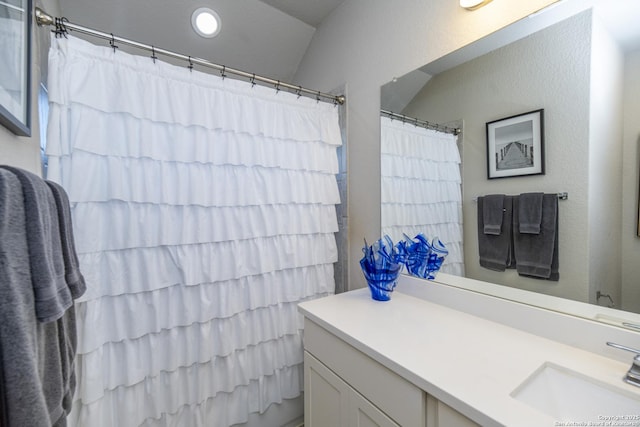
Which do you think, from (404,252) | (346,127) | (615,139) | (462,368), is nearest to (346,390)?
(462,368)

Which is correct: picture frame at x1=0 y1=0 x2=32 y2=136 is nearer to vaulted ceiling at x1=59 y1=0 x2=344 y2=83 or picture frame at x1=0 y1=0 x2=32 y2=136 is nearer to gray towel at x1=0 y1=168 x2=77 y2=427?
gray towel at x1=0 y1=168 x2=77 y2=427

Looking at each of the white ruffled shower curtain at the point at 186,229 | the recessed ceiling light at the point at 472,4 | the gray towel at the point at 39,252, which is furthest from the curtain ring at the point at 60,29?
the recessed ceiling light at the point at 472,4

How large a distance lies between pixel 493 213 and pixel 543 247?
0.21 meters

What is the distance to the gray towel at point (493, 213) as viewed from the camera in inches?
42.5

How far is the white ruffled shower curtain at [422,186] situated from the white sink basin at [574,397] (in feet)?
1.71

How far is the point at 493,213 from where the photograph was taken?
110 cm

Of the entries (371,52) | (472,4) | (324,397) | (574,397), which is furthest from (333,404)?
(371,52)

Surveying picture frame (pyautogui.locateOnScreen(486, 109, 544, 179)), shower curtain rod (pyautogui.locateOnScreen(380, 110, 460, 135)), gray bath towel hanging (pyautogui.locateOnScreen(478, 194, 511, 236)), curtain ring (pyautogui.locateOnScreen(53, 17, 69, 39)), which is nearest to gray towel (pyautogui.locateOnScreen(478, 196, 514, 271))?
gray bath towel hanging (pyautogui.locateOnScreen(478, 194, 511, 236))

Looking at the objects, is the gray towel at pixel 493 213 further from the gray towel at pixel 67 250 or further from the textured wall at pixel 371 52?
the gray towel at pixel 67 250

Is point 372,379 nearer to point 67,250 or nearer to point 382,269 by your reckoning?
point 382,269

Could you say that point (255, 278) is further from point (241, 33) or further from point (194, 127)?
point (241, 33)

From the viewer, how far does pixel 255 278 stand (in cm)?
147

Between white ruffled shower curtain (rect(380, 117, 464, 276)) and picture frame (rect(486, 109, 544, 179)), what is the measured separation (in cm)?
15

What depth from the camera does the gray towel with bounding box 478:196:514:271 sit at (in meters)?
1.05
